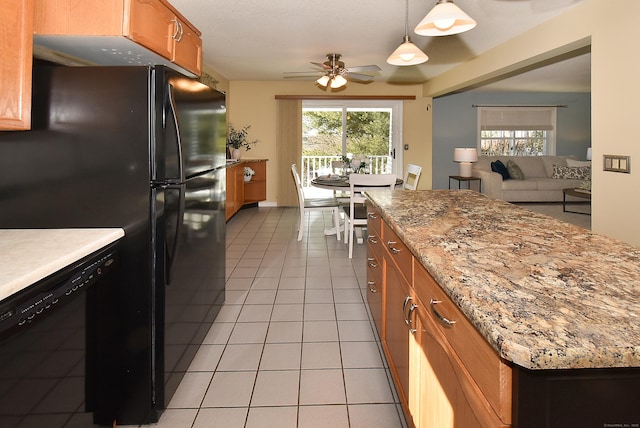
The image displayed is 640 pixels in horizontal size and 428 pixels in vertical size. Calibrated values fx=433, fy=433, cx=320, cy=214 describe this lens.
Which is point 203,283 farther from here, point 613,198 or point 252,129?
point 252,129

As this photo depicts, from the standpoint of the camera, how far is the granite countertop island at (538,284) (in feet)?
2.37

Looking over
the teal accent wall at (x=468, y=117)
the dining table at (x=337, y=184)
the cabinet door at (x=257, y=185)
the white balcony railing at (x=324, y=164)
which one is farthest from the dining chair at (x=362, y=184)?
the teal accent wall at (x=468, y=117)

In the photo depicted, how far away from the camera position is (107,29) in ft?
5.93

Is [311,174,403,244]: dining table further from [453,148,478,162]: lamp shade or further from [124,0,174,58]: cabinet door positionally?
[453,148,478,162]: lamp shade

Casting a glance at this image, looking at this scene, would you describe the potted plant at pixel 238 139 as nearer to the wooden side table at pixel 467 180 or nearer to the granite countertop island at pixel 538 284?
the wooden side table at pixel 467 180

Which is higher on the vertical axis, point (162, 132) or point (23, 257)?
point (162, 132)

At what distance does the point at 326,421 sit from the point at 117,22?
74.7 inches

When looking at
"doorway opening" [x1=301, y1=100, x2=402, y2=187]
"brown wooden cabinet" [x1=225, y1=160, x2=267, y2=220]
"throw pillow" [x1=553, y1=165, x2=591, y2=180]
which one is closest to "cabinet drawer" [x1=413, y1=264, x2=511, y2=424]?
"brown wooden cabinet" [x1=225, y1=160, x2=267, y2=220]

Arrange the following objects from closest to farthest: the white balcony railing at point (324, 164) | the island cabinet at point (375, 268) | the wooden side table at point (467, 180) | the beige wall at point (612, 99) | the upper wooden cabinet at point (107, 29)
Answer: the upper wooden cabinet at point (107, 29) → the island cabinet at point (375, 268) → the beige wall at point (612, 99) → the wooden side table at point (467, 180) → the white balcony railing at point (324, 164)

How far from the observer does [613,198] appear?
3.21 meters

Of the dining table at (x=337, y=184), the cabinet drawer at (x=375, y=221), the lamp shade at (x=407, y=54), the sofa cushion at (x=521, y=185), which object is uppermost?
the lamp shade at (x=407, y=54)

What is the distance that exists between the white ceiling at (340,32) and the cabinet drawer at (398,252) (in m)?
2.52

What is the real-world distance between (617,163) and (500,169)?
5929 millimetres

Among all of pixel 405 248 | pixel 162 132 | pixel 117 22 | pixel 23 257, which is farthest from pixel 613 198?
pixel 23 257
